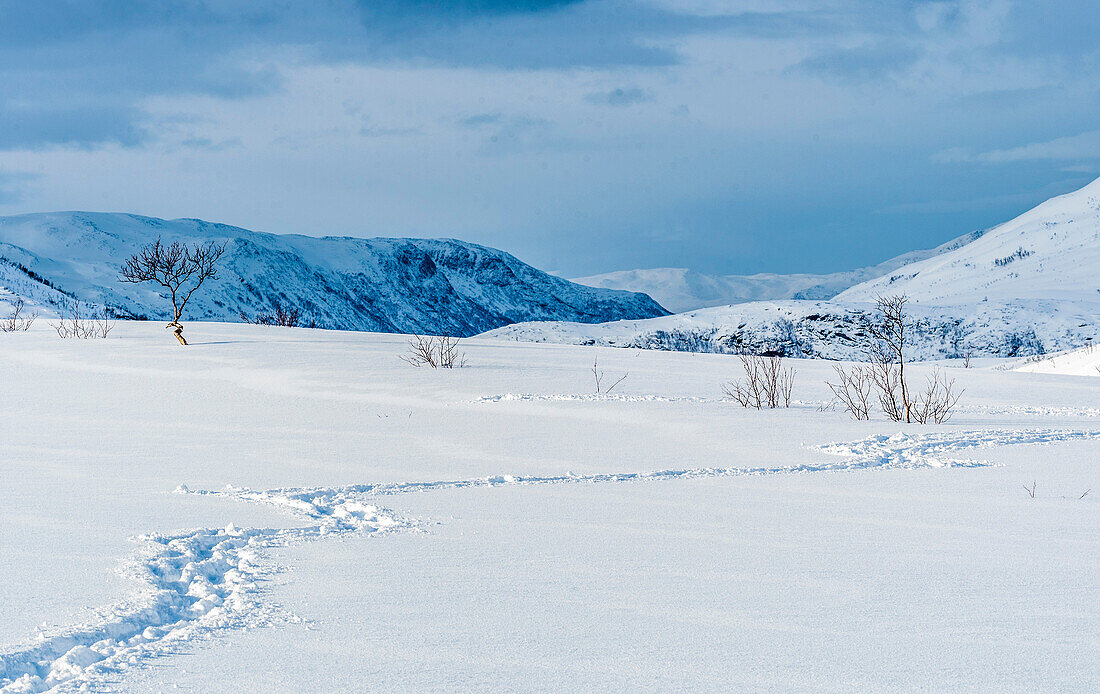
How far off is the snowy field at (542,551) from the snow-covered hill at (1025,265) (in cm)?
5257

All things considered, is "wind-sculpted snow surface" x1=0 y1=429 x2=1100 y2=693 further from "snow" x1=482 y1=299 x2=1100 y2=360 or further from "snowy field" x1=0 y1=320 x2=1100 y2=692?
"snow" x1=482 y1=299 x2=1100 y2=360

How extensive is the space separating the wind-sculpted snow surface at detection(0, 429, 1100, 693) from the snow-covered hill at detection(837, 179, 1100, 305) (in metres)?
53.2

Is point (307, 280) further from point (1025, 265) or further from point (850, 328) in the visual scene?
point (850, 328)

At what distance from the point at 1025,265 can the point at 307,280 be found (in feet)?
329

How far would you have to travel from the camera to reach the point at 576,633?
2.70 meters

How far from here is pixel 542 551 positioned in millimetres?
3762

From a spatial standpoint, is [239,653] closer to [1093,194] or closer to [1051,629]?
[1051,629]

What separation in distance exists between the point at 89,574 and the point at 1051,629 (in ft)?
11.4

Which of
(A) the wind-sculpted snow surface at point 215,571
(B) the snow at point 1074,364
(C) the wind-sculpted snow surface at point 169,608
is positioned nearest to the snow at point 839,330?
(B) the snow at point 1074,364

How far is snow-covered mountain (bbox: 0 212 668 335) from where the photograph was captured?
249 feet

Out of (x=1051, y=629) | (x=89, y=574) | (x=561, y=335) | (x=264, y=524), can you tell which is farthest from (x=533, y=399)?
(x=561, y=335)

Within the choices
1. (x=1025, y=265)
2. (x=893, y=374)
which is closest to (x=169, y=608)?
(x=893, y=374)

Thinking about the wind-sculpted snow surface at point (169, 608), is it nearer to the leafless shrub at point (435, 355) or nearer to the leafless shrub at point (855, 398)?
the leafless shrub at point (855, 398)

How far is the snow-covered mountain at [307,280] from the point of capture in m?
75.9
